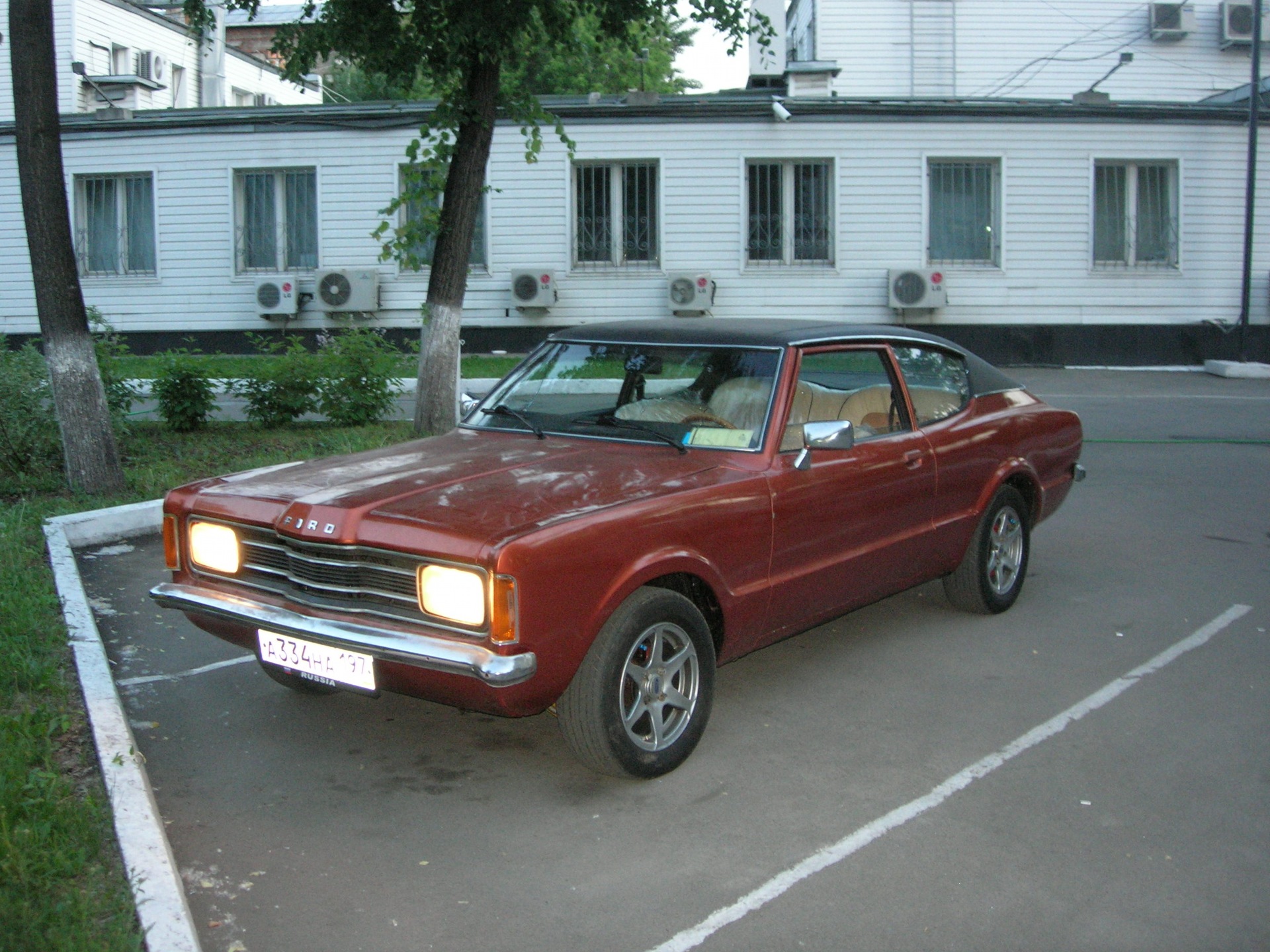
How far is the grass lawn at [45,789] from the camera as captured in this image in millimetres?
3162

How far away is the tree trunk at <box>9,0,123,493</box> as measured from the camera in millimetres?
8305

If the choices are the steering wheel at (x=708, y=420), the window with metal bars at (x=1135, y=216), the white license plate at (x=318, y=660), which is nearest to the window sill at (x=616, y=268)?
the window with metal bars at (x=1135, y=216)

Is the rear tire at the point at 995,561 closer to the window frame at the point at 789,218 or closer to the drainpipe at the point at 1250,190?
the window frame at the point at 789,218

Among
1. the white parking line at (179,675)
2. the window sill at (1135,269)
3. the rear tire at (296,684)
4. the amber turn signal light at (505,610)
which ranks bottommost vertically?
the white parking line at (179,675)

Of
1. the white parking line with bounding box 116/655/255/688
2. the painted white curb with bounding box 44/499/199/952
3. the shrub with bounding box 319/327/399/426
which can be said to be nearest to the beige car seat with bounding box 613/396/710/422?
the white parking line with bounding box 116/655/255/688

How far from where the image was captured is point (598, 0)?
1084 cm

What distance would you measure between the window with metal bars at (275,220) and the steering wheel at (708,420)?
16.2m

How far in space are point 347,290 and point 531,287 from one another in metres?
2.86

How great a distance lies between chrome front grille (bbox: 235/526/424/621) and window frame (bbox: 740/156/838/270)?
15.9 meters

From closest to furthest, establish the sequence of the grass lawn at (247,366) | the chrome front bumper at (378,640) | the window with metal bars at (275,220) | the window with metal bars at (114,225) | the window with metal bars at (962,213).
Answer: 1. the chrome front bumper at (378,640)
2. the grass lawn at (247,366)
3. the window with metal bars at (962,213)
4. the window with metal bars at (275,220)
5. the window with metal bars at (114,225)

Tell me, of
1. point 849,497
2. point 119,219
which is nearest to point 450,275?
point 849,497

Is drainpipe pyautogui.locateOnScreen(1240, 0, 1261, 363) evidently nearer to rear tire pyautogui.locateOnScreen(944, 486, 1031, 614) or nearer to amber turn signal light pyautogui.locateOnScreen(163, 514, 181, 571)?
rear tire pyautogui.locateOnScreen(944, 486, 1031, 614)

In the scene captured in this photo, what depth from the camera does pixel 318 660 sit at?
13.6 feet

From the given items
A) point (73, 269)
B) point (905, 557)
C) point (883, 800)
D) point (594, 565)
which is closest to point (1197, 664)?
point (905, 557)
